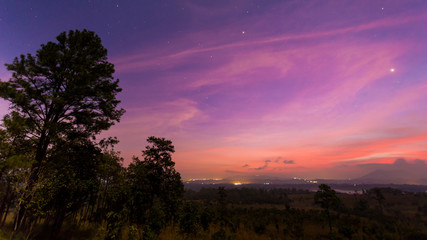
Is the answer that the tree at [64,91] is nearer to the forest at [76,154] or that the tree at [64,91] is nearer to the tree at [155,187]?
the forest at [76,154]

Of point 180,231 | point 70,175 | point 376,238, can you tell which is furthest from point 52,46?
point 376,238

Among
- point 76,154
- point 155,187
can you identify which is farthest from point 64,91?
point 155,187

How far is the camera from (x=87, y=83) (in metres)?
14.2

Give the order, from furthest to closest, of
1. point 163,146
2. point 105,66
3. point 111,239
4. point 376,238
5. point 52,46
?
point 376,238 < point 105,66 < point 52,46 < point 163,146 < point 111,239

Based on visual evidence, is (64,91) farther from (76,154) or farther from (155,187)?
(155,187)

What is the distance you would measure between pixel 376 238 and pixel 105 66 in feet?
138

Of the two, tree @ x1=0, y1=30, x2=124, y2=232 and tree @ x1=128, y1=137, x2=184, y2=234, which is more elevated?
tree @ x1=0, y1=30, x2=124, y2=232

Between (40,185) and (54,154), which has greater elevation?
(54,154)

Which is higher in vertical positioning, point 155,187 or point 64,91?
point 64,91

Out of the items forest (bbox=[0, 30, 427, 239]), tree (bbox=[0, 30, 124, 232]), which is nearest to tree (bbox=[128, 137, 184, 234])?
forest (bbox=[0, 30, 427, 239])

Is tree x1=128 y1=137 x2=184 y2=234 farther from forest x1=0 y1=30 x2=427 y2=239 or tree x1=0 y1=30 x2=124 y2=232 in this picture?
tree x1=0 y1=30 x2=124 y2=232

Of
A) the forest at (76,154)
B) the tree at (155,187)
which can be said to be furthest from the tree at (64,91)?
the tree at (155,187)

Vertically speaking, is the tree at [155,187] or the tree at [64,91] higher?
the tree at [64,91]

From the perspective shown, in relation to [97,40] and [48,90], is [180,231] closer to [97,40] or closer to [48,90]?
[48,90]
